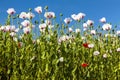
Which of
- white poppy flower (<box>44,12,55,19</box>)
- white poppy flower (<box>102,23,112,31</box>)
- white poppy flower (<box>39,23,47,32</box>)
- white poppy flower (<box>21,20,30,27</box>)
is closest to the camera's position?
white poppy flower (<box>39,23,47,32</box>)

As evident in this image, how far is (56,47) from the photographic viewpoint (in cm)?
727

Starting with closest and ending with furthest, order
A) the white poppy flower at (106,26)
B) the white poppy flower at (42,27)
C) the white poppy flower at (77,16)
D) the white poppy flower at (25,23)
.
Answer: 1. the white poppy flower at (42,27)
2. the white poppy flower at (25,23)
3. the white poppy flower at (77,16)
4. the white poppy flower at (106,26)

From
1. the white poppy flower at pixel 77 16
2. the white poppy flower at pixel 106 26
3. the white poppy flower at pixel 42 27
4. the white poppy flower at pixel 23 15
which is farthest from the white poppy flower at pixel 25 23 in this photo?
the white poppy flower at pixel 106 26

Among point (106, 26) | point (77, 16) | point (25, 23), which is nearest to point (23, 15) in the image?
point (25, 23)

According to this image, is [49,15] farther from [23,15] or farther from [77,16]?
[77,16]

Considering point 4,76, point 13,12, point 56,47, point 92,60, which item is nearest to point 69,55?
point 56,47

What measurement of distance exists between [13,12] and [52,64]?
2442 mm

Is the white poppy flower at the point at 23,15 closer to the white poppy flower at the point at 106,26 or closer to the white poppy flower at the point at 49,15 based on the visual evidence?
the white poppy flower at the point at 49,15

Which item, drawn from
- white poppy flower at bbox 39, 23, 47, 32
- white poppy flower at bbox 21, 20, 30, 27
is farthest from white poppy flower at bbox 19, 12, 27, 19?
white poppy flower at bbox 39, 23, 47, 32

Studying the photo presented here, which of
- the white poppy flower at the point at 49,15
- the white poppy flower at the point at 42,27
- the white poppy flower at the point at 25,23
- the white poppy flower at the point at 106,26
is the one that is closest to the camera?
the white poppy flower at the point at 42,27

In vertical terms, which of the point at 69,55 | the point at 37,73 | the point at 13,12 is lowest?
the point at 37,73

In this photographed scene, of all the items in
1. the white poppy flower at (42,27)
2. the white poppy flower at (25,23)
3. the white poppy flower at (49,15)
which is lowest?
the white poppy flower at (42,27)

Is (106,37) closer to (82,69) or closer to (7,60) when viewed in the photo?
(82,69)

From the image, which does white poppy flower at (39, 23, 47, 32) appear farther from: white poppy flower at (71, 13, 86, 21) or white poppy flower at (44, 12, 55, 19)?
white poppy flower at (71, 13, 86, 21)
